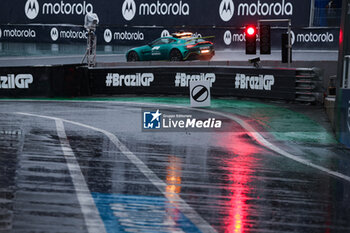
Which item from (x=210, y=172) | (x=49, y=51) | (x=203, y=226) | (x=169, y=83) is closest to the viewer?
(x=203, y=226)

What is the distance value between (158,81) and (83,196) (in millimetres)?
18135

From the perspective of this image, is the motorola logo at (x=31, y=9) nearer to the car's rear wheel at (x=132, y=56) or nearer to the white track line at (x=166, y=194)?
the car's rear wheel at (x=132, y=56)

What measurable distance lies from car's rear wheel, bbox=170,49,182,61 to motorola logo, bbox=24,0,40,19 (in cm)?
1425

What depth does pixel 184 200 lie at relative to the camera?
8.60 metres

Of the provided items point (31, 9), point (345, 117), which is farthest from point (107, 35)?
point (345, 117)

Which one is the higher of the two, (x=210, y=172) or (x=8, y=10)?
(x=8, y=10)

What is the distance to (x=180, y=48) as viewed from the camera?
35.5 metres

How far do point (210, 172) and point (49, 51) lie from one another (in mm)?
35305

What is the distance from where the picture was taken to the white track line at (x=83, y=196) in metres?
7.12

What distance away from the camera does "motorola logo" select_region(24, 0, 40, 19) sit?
46.4 m

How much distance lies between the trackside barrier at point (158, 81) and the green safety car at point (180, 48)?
8.91 metres

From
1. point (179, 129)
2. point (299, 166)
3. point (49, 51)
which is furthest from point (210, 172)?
point (49, 51)

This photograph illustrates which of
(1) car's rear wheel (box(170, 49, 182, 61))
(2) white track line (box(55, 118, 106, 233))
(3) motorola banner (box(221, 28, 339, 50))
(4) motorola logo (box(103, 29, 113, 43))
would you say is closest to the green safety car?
(1) car's rear wheel (box(170, 49, 182, 61))

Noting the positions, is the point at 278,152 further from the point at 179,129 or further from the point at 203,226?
the point at 203,226
